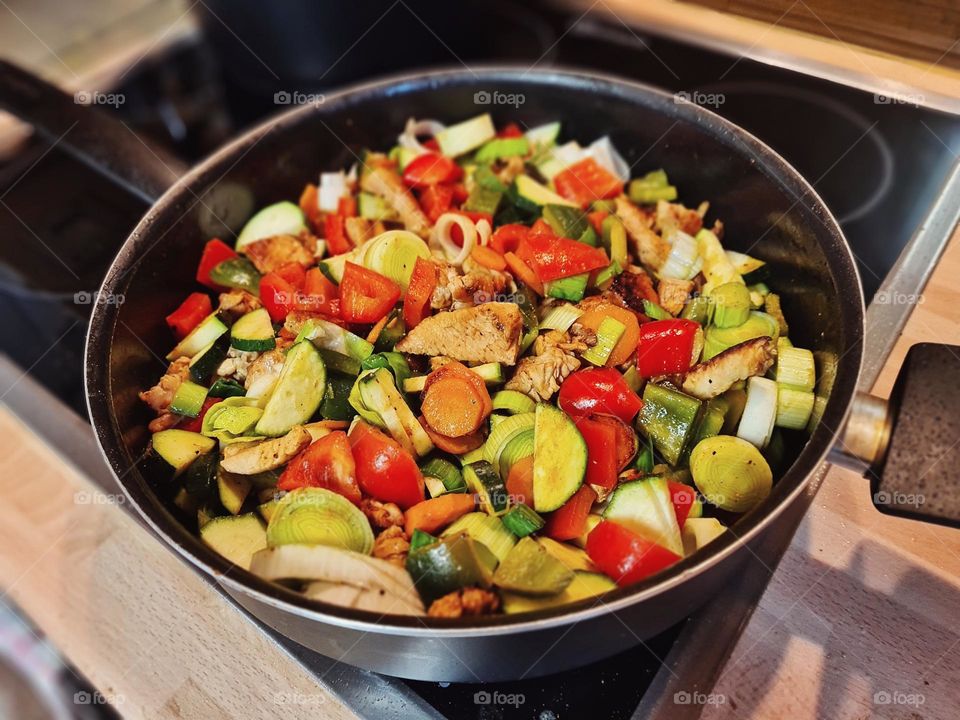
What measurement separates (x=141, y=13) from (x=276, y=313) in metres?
2.95

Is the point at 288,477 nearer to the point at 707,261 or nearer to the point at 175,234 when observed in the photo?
the point at 175,234

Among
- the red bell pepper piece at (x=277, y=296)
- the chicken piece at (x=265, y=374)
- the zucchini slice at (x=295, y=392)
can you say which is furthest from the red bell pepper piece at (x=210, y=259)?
the zucchini slice at (x=295, y=392)

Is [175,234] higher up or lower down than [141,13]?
lower down

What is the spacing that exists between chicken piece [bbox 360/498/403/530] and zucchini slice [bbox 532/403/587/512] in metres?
0.27

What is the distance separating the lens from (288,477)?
144 cm

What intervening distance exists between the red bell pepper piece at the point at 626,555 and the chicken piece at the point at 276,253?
42.4 inches

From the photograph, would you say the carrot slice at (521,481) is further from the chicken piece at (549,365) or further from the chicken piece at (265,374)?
the chicken piece at (265,374)

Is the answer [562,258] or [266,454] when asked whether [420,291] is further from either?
[266,454]

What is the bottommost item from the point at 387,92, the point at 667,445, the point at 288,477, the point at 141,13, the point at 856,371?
the point at 667,445

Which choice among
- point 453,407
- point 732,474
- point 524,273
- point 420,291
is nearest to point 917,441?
point 732,474

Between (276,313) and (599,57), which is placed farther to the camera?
(599,57)

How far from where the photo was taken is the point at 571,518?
1415 millimetres

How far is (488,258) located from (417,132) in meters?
0.71

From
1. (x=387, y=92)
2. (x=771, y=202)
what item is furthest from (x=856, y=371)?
(x=387, y=92)
